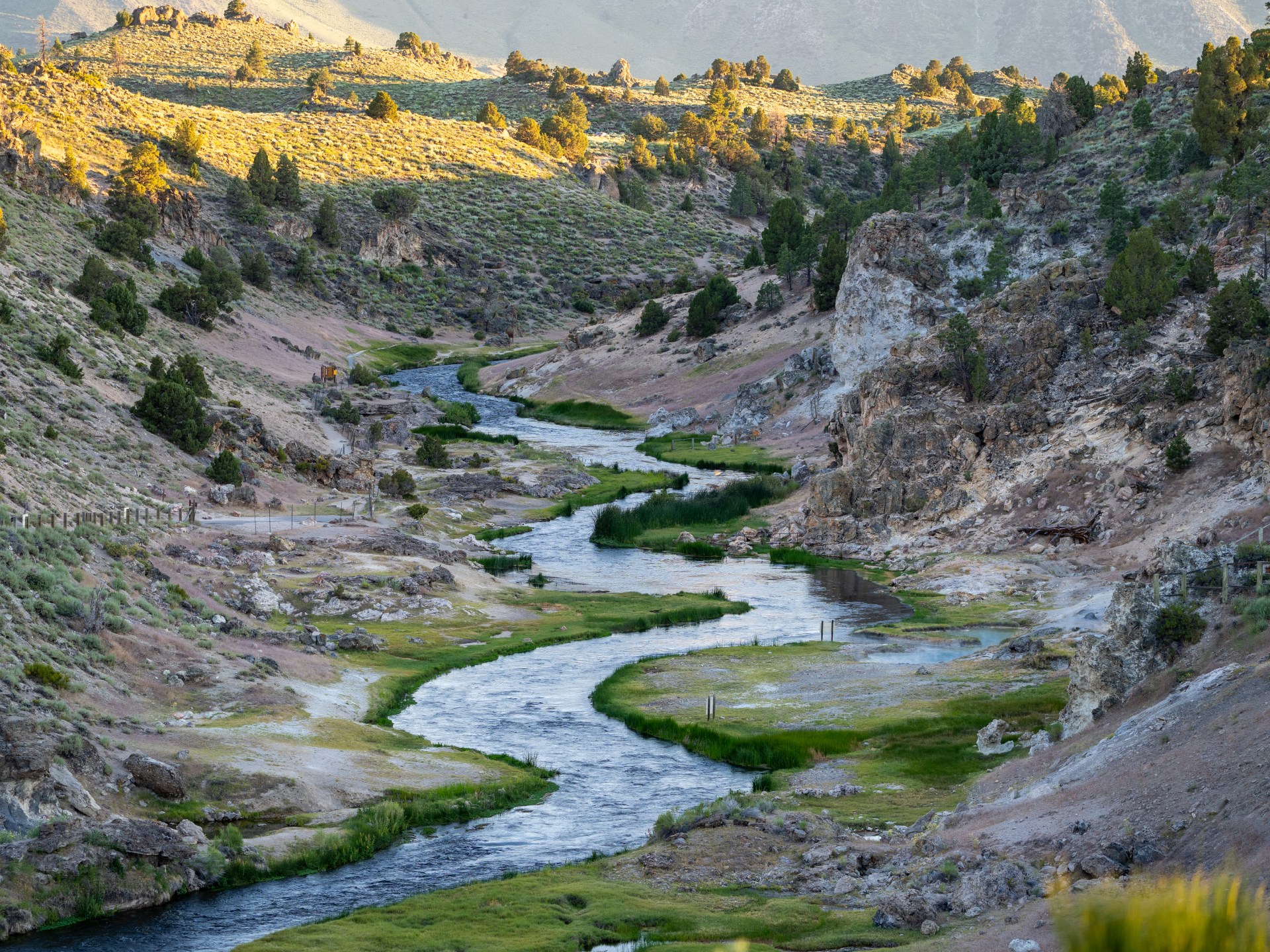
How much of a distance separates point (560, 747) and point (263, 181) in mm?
124597

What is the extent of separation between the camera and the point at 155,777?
3056 cm

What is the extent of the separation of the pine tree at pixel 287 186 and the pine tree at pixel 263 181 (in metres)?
0.70

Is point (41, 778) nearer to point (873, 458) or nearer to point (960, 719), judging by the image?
point (960, 719)

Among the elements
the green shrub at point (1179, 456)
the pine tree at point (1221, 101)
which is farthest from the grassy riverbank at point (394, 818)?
the pine tree at point (1221, 101)

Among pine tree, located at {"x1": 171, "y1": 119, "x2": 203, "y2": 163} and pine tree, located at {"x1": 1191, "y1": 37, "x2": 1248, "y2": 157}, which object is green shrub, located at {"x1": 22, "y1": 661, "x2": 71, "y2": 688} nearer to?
pine tree, located at {"x1": 1191, "y1": 37, "x2": 1248, "y2": 157}

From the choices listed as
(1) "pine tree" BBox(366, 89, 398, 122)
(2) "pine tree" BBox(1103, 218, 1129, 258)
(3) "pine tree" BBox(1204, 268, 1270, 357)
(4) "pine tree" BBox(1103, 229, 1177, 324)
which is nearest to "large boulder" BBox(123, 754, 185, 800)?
(3) "pine tree" BBox(1204, 268, 1270, 357)

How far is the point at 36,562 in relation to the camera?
1545 inches

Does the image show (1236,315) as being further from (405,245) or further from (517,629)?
(405,245)

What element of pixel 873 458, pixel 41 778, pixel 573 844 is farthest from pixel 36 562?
pixel 873 458

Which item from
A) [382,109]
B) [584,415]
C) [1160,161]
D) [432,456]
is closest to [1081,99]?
[1160,161]

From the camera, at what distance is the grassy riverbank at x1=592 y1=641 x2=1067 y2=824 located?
35.2 m

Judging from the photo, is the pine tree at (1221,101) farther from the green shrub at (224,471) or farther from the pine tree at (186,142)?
the pine tree at (186,142)

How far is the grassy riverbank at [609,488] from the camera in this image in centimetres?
8262

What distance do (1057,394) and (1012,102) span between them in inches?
2140
